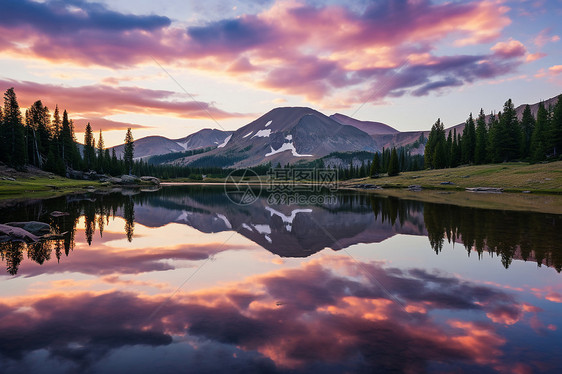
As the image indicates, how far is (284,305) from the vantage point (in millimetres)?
11211

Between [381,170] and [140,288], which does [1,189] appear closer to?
[140,288]

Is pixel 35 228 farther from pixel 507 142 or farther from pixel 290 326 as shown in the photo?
pixel 507 142

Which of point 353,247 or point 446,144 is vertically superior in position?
point 446,144

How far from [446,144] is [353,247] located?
147 metres

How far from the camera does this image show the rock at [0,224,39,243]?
21456 mm

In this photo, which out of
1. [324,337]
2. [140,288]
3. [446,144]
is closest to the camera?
[324,337]

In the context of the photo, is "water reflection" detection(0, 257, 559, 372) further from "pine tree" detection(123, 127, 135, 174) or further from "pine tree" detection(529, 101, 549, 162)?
"pine tree" detection(123, 127, 135, 174)

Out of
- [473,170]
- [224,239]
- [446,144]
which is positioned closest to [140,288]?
[224,239]

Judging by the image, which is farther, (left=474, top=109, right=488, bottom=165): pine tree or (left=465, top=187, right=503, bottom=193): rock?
(left=474, top=109, right=488, bottom=165): pine tree

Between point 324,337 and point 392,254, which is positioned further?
point 392,254

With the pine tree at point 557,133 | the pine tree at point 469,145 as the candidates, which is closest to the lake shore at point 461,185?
the pine tree at point 557,133

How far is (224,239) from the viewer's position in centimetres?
2489

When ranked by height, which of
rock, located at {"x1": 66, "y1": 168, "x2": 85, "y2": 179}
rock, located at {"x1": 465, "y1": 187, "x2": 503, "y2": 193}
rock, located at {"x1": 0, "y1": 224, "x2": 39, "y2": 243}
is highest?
rock, located at {"x1": 66, "y1": 168, "x2": 85, "y2": 179}

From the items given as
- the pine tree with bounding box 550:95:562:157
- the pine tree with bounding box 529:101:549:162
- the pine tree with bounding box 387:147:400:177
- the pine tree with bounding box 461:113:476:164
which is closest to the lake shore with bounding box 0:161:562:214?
the pine tree with bounding box 529:101:549:162
